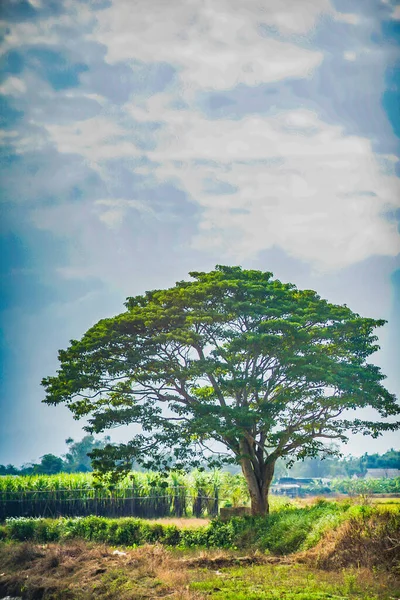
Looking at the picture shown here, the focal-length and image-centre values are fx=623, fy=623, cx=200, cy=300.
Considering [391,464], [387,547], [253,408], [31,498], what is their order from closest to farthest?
[387,547], [253,408], [31,498], [391,464]

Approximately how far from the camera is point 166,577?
11727 mm

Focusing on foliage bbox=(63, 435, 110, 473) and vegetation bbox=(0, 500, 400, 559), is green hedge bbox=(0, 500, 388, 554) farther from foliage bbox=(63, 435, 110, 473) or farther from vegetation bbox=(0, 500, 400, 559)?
foliage bbox=(63, 435, 110, 473)

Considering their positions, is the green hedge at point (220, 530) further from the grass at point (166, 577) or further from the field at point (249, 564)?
the grass at point (166, 577)

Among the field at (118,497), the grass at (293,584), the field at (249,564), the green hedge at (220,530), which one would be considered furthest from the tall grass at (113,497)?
the grass at (293,584)

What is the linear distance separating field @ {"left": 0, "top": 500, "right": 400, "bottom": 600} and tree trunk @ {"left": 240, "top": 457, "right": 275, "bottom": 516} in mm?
1388

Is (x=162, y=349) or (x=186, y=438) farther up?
(x=162, y=349)

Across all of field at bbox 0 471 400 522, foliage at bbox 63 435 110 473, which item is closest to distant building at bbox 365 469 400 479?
foliage at bbox 63 435 110 473

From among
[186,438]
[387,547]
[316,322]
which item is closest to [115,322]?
[186,438]

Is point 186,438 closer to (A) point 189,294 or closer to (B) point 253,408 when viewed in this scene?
(B) point 253,408

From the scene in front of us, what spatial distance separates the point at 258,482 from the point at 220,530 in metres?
2.43

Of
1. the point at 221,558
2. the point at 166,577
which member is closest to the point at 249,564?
the point at 221,558

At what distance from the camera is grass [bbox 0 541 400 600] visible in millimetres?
10312

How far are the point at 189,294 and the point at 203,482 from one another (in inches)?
403

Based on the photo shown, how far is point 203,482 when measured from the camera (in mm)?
26031
